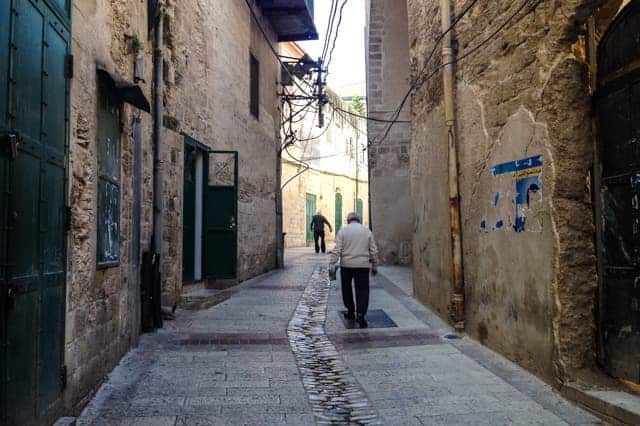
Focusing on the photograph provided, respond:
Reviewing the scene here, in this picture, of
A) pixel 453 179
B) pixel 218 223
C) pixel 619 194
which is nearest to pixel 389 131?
pixel 218 223

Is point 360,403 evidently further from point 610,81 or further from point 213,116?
point 213,116

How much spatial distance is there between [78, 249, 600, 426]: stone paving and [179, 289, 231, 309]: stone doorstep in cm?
74

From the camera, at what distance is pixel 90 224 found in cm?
425

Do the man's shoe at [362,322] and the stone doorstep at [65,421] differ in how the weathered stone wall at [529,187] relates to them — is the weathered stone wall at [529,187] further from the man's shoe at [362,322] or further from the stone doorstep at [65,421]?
the stone doorstep at [65,421]

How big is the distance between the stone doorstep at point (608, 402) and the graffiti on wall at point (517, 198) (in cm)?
126

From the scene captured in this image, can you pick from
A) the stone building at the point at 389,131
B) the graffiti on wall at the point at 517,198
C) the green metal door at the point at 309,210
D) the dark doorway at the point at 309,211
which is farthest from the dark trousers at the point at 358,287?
the green metal door at the point at 309,210

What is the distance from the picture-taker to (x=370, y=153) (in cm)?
1567

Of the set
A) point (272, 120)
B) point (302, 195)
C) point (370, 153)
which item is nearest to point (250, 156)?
point (272, 120)

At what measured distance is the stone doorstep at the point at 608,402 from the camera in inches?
134

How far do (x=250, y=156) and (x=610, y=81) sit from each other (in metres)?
9.62

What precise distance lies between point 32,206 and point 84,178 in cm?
106

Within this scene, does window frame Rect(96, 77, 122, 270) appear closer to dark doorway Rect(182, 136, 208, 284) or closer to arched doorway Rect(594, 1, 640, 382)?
arched doorway Rect(594, 1, 640, 382)

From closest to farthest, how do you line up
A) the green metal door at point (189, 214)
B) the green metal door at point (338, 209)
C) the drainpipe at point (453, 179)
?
1. the drainpipe at point (453, 179)
2. the green metal door at point (189, 214)
3. the green metal door at point (338, 209)

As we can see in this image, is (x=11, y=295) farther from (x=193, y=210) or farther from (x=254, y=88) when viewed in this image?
(x=254, y=88)
